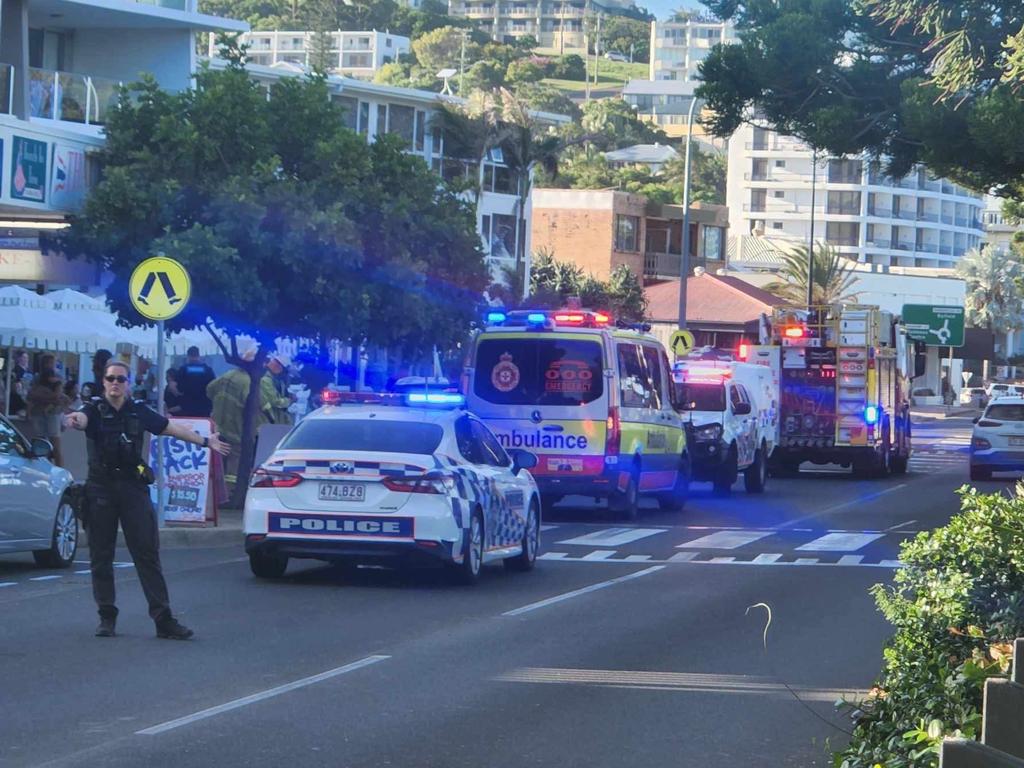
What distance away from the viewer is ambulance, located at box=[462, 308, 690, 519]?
895 inches

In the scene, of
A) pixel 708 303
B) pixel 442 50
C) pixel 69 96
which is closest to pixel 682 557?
pixel 69 96

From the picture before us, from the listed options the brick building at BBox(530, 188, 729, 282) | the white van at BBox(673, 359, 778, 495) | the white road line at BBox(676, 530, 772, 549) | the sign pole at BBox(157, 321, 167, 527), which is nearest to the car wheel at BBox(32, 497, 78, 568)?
the sign pole at BBox(157, 321, 167, 527)

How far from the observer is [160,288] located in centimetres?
1877

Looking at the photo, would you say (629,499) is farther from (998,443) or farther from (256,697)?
(256,697)

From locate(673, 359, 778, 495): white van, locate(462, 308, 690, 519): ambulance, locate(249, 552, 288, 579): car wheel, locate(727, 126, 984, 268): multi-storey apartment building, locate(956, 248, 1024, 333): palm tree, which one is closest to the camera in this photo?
locate(249, 552, 288, 579): car wheel

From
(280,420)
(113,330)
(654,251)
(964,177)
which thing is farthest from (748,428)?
(654,251)

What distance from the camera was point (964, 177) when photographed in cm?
2633

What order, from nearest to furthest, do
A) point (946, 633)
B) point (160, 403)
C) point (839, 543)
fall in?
point (946, 633) < point (160, 403) < point (839, 543)

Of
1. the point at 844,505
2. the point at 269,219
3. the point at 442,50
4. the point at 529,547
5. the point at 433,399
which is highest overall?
the point at 442,50

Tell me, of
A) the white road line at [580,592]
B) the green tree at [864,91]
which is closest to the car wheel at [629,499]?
the white road line at [580,592]

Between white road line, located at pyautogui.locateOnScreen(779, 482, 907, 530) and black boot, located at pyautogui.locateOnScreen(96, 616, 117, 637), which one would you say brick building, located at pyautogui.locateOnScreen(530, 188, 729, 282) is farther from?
black boot, located at pyautogui.locateOnScreen(96, 616, 117, 637)

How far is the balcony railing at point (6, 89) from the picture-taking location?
3052 cm

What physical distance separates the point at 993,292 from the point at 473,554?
3972 inches

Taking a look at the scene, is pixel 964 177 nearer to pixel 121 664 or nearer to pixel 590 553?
pixel 590 553
